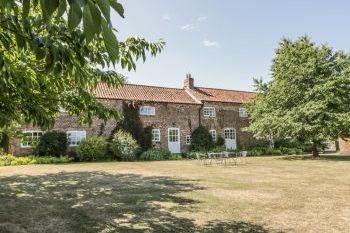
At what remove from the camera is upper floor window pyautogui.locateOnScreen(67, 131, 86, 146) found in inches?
1061

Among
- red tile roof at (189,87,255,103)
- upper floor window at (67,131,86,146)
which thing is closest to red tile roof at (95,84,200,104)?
red tile roof at (189,87,255,103)

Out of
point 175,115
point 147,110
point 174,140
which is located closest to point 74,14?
point 147,110

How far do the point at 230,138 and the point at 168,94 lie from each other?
8.66m

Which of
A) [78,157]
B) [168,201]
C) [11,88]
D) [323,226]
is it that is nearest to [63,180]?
[168,201]

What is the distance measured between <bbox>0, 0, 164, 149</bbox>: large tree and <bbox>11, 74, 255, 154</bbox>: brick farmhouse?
2156 cm

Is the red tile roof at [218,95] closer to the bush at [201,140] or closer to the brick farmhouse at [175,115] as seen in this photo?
the brick farmhouse at [175,115]

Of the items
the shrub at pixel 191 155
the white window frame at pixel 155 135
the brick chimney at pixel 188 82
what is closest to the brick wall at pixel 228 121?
the brick chimney at pixel 188 82

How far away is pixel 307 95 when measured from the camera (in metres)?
24.4

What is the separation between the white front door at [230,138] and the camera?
35.3m

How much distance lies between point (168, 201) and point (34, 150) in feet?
64.2

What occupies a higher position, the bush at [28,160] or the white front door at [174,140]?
the white front door at [174,140]

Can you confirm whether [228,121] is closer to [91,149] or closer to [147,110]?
[147,110]

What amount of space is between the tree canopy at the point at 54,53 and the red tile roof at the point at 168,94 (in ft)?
75.2

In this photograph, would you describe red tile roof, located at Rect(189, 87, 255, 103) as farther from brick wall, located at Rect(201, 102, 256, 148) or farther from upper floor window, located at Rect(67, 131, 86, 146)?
upper floor window, located at Rect(67, 131, 86, 146)
